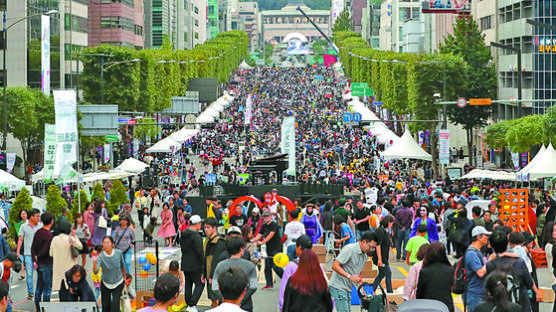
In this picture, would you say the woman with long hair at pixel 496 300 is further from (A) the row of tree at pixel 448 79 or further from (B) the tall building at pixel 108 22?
(B) the tall building at pixel 108 22

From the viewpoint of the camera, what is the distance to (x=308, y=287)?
1097 centimetres

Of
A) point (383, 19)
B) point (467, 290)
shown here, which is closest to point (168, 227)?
point (467, 290)

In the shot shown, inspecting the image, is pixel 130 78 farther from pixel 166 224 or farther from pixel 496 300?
pixel 496 300

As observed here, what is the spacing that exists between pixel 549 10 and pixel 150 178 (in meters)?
28.7

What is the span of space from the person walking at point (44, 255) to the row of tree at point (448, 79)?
158ft

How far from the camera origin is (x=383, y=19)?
170 meters

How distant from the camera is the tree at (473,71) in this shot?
2982 inches

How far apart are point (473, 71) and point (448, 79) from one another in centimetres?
532

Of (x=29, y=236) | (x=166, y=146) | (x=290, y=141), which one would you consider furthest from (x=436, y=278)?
(x=166, y=146)

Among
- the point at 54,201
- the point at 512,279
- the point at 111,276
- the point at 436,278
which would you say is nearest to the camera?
the point at 436,278

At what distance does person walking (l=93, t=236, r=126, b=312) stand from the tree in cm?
6136

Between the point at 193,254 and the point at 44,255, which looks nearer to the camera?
the point at 193,254

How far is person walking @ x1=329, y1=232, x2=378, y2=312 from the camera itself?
522 inches

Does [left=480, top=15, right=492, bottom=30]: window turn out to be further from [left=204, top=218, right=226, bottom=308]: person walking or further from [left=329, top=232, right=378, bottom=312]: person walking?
[left=329, top=232, right=378, bottom=312]: person walking
